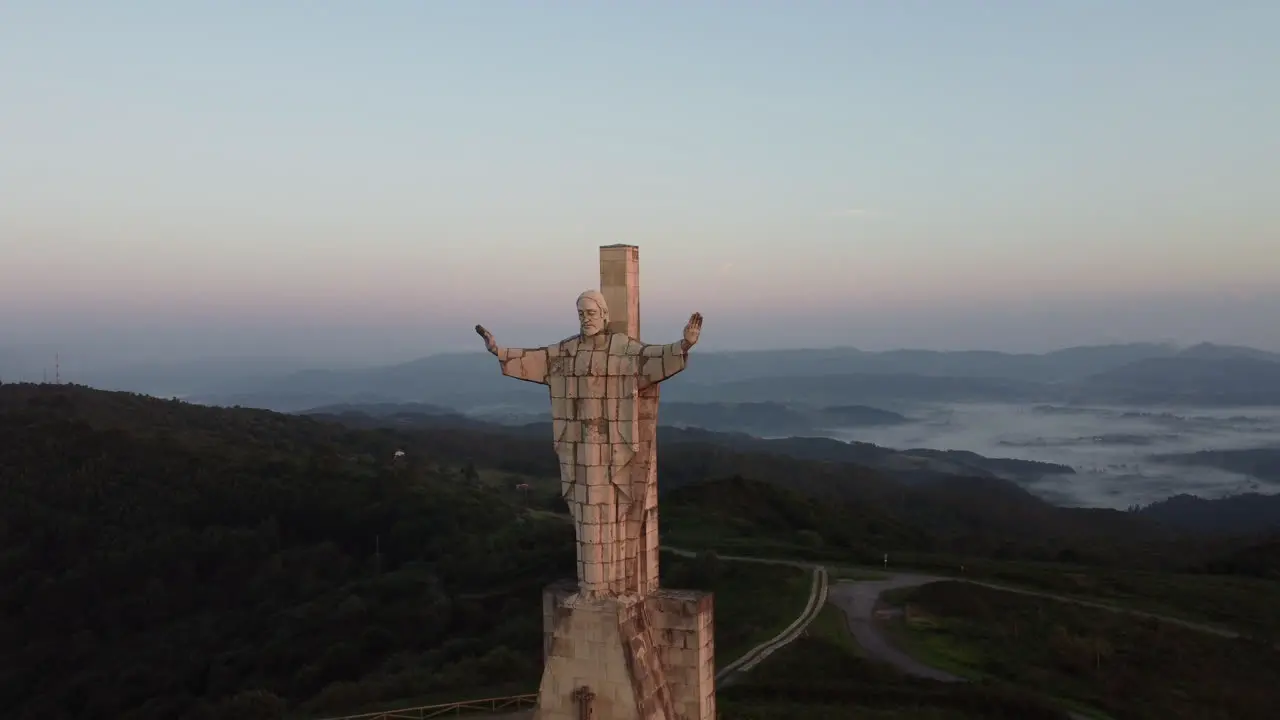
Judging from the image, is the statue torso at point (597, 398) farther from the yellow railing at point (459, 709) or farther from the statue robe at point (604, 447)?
the yellow railing at point (459, 709)

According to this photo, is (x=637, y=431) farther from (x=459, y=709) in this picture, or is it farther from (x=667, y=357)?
(x=459, y=709)

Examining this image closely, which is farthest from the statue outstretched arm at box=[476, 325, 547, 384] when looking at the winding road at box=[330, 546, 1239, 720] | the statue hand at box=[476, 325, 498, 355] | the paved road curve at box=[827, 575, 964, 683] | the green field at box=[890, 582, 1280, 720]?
the green field at box=[890, 582, 1280, 720]

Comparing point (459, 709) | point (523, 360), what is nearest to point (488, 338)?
point (523, 360)

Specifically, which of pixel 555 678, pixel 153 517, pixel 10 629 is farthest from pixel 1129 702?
pixel 153 517

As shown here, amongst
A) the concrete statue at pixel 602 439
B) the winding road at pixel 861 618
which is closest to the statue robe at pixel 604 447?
the concrete statue at pixel 602 439

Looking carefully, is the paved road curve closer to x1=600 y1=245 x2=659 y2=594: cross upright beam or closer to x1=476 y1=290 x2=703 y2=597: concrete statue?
x1=600 y1=245 x2=659 y2=594: cross upright beam

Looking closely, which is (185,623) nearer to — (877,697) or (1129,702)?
(877,697)

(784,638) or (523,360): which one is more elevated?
(523,360)
